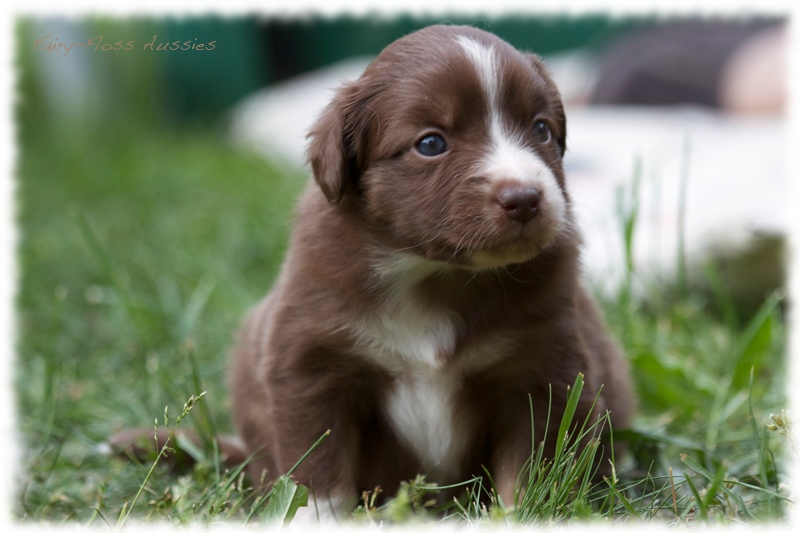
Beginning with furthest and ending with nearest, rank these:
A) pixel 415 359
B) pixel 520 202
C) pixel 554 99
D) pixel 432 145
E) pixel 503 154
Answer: pixel 554 99 < pixel 415 359 < pixel 432 145 < pixel 503 154 < pixel 520 202

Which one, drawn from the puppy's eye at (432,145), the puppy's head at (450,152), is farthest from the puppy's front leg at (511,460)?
the puppy's eye at (432,145)

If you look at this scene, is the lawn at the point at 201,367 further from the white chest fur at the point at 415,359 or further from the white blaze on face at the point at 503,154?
the white blaze on face at the point at 503,154

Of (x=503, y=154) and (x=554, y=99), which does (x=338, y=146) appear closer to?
(x=503, y=154)

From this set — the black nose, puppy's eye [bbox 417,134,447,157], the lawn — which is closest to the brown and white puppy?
puppy's eye [bbox 417,134,447,157]

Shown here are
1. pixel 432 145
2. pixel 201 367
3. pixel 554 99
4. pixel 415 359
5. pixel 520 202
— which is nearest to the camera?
pixel 520 202

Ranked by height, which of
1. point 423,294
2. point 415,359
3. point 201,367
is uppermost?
point 423,294

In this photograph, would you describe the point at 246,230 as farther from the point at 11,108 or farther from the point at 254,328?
the point at 254,328

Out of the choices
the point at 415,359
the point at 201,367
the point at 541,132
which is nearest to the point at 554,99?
the point at 541,132
